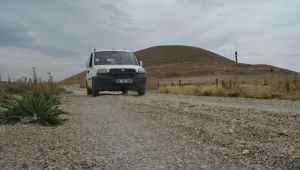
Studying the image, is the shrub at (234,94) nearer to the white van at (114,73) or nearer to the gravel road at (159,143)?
the white van at (114,73)

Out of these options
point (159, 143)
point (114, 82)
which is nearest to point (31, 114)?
point (159, 143)

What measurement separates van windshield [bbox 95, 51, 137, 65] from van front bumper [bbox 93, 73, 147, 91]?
95cm

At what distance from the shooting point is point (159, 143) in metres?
Answer: 6.38

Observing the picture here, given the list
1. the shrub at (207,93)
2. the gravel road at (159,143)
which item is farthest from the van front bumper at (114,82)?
the gravel road at (159,143)

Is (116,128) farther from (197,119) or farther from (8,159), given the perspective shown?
(8,159)

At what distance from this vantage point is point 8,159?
539cm

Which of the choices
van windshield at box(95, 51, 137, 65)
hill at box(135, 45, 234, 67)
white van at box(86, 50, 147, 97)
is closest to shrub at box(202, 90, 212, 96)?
white van at box(86, 50, 147, 97)

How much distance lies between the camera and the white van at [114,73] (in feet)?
59.0

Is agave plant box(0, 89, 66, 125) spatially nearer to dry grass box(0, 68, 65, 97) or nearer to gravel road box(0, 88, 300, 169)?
gravel road box(0, 88, 300, 169)

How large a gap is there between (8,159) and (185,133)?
9.15ft

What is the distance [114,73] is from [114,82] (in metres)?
0.33

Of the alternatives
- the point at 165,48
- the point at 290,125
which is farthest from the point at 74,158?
the point at 165,48

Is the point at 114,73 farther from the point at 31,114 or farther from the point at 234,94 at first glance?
the point at 31,114

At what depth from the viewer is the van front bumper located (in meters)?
17.9
